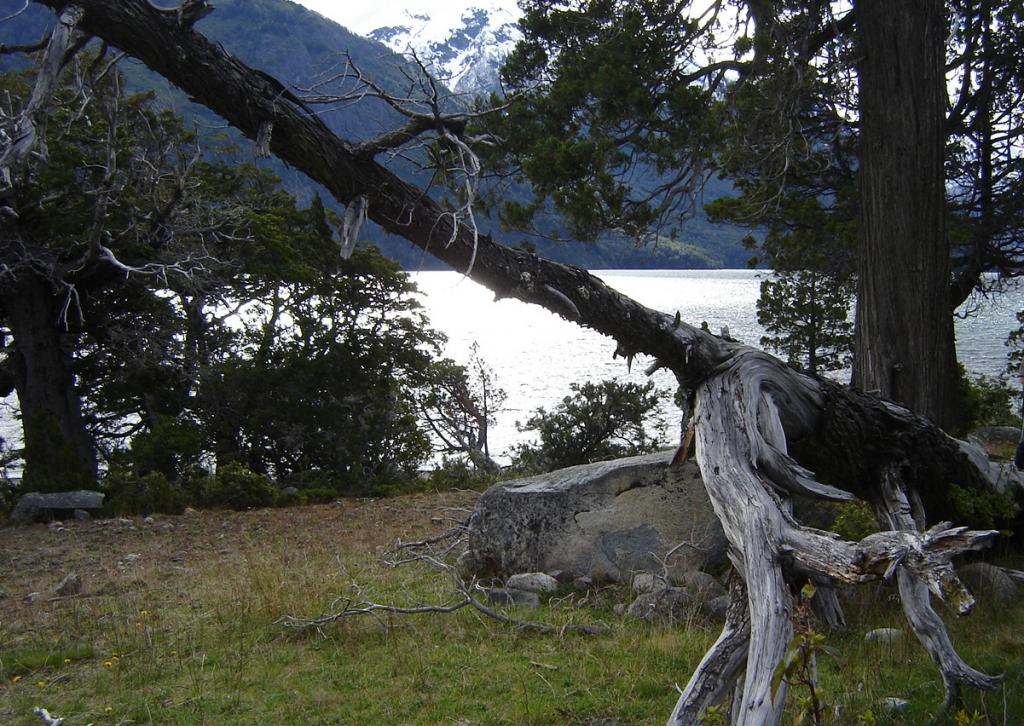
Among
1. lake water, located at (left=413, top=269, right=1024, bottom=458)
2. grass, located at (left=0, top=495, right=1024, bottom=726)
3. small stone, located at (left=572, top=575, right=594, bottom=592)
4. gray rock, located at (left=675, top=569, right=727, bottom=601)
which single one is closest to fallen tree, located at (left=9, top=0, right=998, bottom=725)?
grass, located at (left=0, top=495, right=1024, bottom=726)

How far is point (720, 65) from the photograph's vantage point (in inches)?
372

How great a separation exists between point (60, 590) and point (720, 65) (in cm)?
859

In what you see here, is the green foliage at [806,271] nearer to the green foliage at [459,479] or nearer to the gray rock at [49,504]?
the green foliage at [459,479]

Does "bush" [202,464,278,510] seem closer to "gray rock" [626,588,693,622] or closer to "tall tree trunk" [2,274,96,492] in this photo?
"tall tree trunk" [2,274,96,492]

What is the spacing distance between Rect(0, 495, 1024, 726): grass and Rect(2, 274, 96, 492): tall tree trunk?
22.0ft

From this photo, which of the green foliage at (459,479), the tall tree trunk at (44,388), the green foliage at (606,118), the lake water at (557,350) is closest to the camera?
the green foliage at (606,118)

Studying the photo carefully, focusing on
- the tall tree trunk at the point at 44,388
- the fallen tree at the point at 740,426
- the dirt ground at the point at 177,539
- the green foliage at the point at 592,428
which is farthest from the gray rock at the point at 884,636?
the tall tree trunk at the point at 44,388

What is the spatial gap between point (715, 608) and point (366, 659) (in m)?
2.47

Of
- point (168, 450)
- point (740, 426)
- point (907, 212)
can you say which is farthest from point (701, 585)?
point (168, 450)

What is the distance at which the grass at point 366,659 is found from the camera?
171 inches

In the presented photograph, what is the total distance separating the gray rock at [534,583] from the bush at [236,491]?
7.20m

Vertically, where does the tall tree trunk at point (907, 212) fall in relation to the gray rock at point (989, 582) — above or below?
above

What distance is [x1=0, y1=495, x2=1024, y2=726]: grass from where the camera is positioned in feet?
14.3

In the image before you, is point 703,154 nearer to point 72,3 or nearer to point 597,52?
point 597,52
